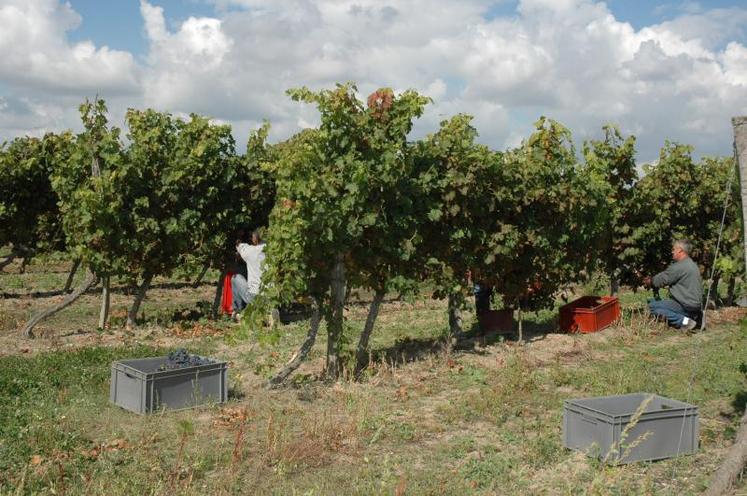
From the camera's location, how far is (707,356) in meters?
9.45

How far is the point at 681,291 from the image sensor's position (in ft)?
37.1

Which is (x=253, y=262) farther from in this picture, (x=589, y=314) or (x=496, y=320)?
(x=589, y=314)

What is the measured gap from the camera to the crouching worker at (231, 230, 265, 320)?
484 inches

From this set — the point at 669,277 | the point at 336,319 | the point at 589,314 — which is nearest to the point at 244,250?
the point at 336,319

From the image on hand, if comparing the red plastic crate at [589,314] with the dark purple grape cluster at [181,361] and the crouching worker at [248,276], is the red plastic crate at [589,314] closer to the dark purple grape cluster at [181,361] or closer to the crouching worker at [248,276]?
the crouching worker at [248,276]

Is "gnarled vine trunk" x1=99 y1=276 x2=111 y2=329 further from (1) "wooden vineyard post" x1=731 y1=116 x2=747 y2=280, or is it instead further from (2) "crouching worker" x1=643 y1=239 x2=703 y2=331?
(1) "wooden vineyard post" x1=731 y1=116 x2=747 y2=280

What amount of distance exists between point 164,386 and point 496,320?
5989 mm

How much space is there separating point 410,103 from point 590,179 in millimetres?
3790

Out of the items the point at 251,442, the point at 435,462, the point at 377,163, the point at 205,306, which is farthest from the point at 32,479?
the point at 205,306

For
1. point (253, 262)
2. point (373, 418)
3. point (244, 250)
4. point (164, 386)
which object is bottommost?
point (373, 418)

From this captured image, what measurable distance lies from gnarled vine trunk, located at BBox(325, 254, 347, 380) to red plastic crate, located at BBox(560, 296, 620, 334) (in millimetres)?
4399

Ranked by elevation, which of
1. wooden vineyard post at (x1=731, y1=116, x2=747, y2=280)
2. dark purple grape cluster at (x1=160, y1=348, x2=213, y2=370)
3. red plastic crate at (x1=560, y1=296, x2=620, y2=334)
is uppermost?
wooden vineyard post at (x1=731, y1=116, x2=747, y2=280)

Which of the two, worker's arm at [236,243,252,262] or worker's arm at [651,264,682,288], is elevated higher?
worker's arm at [236,243,252,262]

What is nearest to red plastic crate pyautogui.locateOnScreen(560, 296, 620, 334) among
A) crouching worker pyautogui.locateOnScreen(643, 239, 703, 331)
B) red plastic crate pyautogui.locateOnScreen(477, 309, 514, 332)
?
crouching worker pyautogui.locateOnScreen(643, 239, 703, 331)
